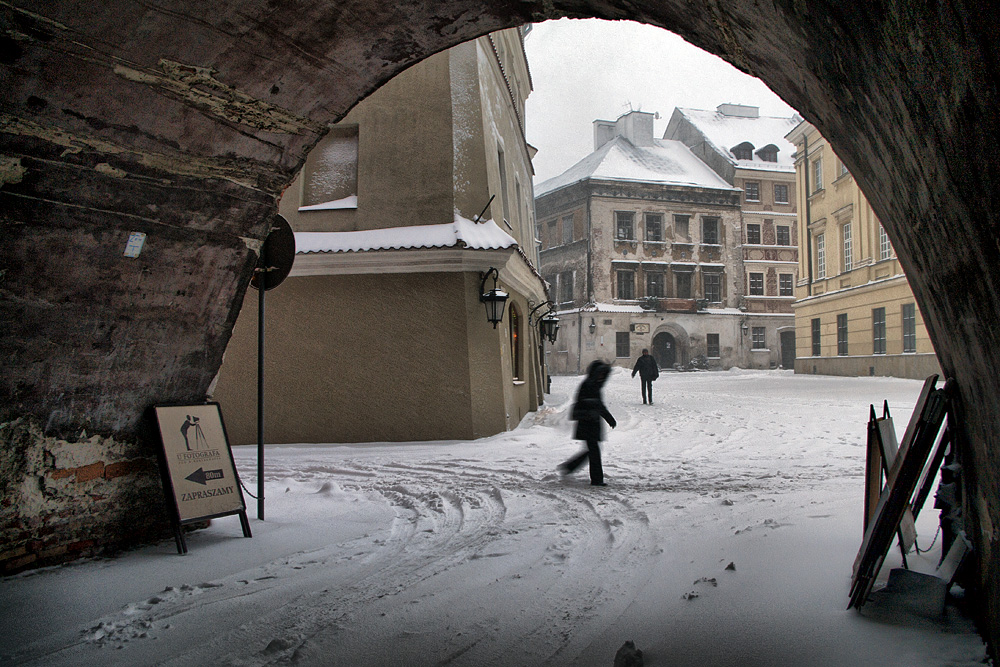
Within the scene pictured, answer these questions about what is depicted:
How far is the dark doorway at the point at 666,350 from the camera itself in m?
38.3

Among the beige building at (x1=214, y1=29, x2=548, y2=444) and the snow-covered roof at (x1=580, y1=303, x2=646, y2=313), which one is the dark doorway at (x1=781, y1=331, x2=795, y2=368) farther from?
the beige building at (x1=214, y1=29, x2=548, y2=444)

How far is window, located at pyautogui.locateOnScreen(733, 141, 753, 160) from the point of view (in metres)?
40.5

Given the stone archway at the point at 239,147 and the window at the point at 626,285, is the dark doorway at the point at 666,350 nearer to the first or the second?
the window at the point at 626,285

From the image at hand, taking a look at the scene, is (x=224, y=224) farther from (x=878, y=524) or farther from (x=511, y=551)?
(x=878, y=524)

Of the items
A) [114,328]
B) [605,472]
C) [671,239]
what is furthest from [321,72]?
[671,239]

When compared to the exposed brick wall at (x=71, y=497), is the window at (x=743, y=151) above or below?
above

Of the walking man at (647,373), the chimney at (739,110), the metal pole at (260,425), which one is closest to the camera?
the metal pole at (260,425)

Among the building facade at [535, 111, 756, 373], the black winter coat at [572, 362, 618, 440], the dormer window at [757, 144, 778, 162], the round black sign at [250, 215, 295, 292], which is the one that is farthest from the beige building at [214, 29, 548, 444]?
the dormer window at [757, 144, 778, 162]

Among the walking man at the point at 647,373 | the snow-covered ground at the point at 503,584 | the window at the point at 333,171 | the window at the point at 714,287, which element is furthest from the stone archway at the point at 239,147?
the window at the point at 714,287

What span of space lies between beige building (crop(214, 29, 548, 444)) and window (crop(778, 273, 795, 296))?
3396cm

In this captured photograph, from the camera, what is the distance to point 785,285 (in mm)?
39906

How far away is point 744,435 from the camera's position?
401 inches

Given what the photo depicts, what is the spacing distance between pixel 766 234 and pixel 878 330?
59.4ft

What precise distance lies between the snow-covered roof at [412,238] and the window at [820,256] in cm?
2173
